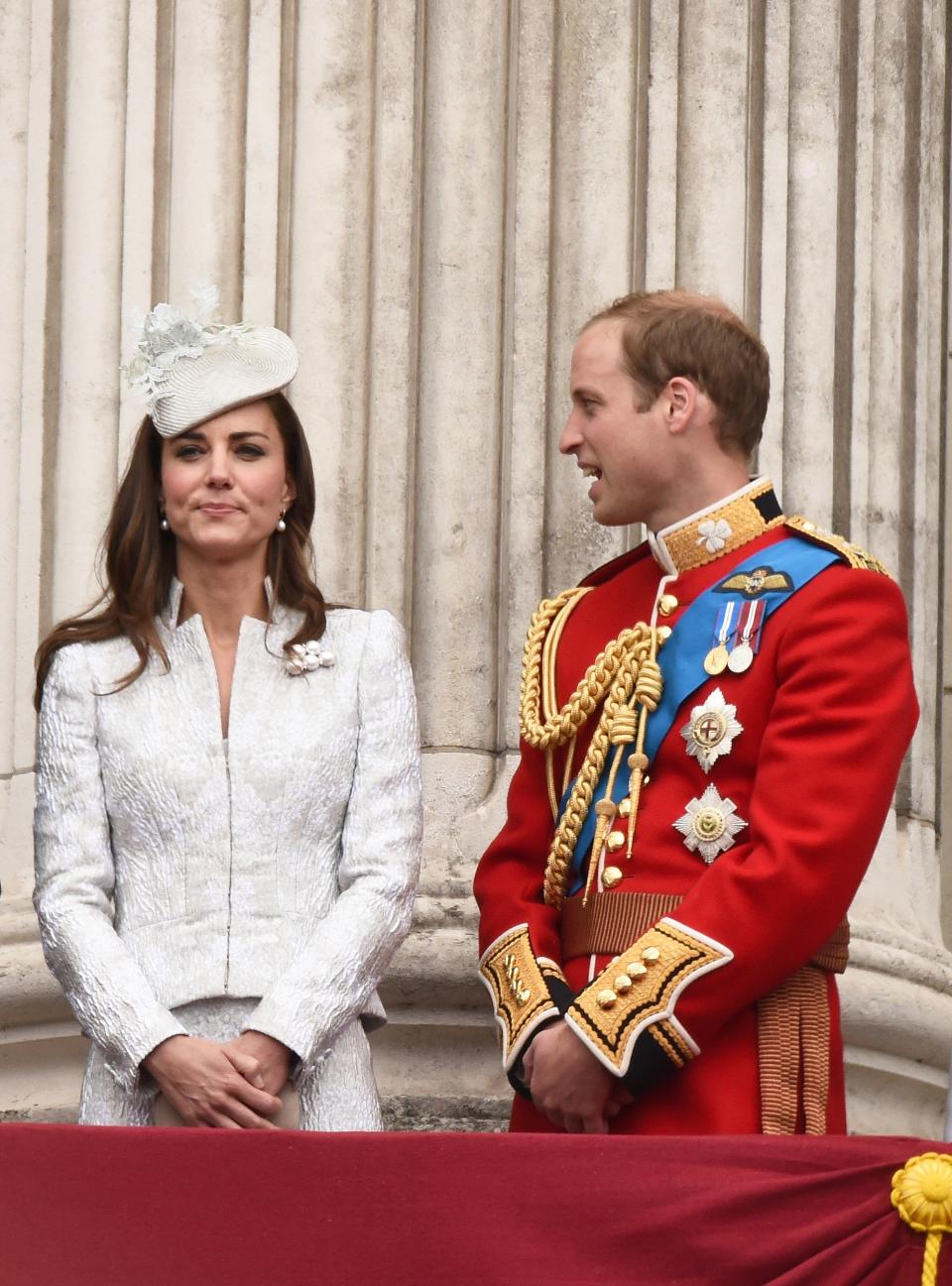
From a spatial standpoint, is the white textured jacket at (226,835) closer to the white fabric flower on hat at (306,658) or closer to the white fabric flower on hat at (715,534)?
the white fabric flower on hat at (306,658)

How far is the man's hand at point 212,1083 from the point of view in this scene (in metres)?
3.38

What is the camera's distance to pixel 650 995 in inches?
132

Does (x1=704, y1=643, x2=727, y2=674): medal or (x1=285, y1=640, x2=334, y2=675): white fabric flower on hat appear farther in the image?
Answer: (x1=285, y1=640, x2=334, y2=675): white fabric flower on hat

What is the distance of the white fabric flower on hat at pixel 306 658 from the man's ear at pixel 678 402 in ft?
1.98

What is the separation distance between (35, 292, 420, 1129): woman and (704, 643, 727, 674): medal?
1.51 ft

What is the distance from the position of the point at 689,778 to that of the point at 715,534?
0.39 metres

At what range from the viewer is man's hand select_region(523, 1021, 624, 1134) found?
11.1 feet

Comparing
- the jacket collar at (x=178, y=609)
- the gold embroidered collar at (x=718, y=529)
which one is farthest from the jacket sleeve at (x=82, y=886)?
the gold embroidered collar at (x=718, y=529)

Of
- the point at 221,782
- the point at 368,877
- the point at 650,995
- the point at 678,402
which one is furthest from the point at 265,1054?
the point at 678,402

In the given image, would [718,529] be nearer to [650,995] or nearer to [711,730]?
[711,730]

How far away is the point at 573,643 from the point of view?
12.9 feet

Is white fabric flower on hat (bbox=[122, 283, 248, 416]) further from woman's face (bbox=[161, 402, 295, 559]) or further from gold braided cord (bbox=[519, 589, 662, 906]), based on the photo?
gold braided cord (bbox=[519, 589, 662, 906])

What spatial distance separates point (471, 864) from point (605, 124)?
1537mm

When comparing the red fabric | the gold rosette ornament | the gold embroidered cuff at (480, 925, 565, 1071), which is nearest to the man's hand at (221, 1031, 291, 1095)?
the gold embroidered cuff at (480, 925, 565, 1071)
